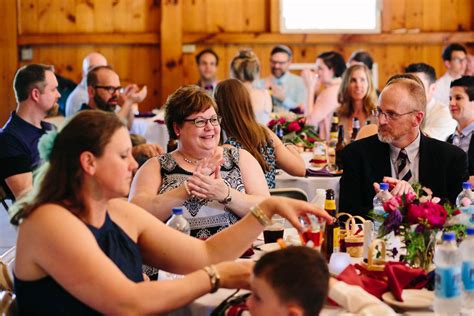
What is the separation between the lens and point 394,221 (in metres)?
2.80

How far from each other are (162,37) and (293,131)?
12.8ft

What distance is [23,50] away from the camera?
10.3 meters

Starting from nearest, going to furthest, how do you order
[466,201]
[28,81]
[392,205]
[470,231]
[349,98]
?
[470,231], [392,205], [466,201], [28,81], [349,98]

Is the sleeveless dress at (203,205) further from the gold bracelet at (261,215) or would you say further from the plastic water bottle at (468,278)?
the plastic water bottle at (468,278)

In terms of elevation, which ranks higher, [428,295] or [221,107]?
[221,107]

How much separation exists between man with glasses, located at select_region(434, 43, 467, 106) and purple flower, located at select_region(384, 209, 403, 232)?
6.96 m

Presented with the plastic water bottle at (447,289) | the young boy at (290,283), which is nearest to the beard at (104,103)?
the plastic water bottle at (447,289)

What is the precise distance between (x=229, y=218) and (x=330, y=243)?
0.71 m

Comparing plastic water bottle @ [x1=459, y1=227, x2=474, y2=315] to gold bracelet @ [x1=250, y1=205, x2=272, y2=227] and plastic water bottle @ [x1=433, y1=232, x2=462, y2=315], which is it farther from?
gold bracelet @ [x1=250, y1=205, x2=272, y2=227]

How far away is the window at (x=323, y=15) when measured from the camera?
10344 mm

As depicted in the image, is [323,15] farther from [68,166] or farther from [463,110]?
[68,166]

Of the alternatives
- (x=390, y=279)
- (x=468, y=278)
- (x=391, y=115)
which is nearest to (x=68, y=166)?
(x=390, y=279)

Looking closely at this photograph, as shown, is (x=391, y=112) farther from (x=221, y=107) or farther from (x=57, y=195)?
(x=57, y=195)

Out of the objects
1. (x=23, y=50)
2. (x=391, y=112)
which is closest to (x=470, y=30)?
(x=23, y=50)
